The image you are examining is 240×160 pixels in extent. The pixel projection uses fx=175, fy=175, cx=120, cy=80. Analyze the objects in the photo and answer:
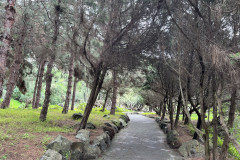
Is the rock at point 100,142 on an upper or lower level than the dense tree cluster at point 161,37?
lower

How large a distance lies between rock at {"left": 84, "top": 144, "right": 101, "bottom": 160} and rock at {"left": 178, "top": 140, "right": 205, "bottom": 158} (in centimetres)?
350

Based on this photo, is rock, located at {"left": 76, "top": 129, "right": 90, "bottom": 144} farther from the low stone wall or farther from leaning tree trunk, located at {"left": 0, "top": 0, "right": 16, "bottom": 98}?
leaning tree trunk, located at {"left": 0, "top": 0, "right": 16, "bottom": 98}

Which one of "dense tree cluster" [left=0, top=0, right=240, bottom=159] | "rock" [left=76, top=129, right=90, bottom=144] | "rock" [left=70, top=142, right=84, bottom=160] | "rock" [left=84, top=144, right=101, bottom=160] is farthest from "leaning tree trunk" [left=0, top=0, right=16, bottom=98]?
"rock" [left=84, top=144, right=101, bottom=160]

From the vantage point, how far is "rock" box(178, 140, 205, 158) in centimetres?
686

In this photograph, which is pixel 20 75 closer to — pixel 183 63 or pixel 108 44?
pixel 108 44

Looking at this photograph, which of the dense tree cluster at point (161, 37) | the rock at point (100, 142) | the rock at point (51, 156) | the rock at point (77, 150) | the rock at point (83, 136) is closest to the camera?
the rock at point (51, 156)

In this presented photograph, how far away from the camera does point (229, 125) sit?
16.2ft

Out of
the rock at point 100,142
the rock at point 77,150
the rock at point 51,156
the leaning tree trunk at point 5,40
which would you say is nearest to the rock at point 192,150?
the rock at point 100,142

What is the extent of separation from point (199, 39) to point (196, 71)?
189cm

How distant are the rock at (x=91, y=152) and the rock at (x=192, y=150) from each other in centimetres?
350

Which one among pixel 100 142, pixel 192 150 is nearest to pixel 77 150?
pixel 100 142

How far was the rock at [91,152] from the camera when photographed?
5.92m

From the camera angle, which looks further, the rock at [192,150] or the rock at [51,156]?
the rock at [192,150]

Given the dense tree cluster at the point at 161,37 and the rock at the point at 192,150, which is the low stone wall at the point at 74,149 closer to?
the dense tree cluster at the point at 161,37
